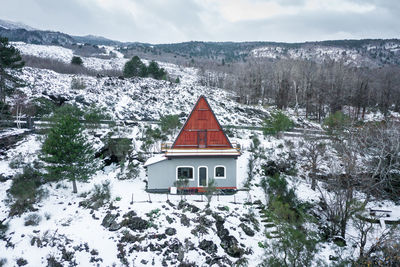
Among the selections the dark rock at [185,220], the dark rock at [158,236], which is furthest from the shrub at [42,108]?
the dark rock at [185,220]

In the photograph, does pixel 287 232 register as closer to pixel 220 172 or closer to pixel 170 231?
pixel 170 231

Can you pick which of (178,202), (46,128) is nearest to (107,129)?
(46,128)

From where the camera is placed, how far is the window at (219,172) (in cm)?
1764

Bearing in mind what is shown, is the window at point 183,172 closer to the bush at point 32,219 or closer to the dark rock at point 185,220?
the dark rock at point 185,220

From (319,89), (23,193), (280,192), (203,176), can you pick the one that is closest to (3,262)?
(23,193)

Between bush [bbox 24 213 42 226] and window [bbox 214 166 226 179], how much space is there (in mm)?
13464

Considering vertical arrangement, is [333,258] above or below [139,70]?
below

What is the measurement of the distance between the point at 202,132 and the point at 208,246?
31.7ft

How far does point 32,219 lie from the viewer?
13.3 meters

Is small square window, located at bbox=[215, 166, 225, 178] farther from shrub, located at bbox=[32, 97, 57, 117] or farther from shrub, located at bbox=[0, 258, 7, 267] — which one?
shrub, located at bbox=[32, 97, 57, 117]

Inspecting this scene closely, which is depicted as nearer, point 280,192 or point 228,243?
point 228,243

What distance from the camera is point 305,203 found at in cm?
1738

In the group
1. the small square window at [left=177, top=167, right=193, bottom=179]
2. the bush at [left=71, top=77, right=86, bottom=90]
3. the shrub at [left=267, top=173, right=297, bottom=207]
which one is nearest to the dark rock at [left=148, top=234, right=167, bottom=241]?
the small square window at [left=177, top=167, right=193, bottom=179]

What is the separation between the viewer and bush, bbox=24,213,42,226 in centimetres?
1301
